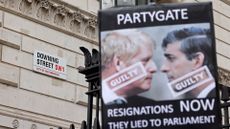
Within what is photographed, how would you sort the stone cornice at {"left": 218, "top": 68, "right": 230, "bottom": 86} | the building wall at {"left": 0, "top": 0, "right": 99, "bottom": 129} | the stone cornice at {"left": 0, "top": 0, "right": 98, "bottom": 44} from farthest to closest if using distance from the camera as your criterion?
the stone cornice at {"left": 218, "top": 68, "right": 230, "bottom": 86} → the stone cornice at {"left": 0, "top": 0, "right": 98, "bottom": 44} → the building wall at {"left": 0, "top": 0, "right": 99, "bottom": 129}

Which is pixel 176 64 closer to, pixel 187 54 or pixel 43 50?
pixel 187 54

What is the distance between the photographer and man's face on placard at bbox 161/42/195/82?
6039 mm

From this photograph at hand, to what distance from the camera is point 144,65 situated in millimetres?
6086

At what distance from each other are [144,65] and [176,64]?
313 mm

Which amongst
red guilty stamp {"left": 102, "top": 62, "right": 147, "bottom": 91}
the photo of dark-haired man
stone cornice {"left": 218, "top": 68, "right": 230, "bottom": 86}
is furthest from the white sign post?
the photo of dark-haired man

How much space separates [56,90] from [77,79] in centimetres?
75

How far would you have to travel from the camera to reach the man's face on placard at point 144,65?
6004 mm

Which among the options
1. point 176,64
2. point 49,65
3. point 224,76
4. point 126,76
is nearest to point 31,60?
point 49,65

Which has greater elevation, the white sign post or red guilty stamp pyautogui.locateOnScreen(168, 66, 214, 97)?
the white sign post

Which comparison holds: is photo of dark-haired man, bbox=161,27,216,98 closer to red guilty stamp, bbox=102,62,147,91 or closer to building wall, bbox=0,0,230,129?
red guilty stamp, bbox=102,62,147,91

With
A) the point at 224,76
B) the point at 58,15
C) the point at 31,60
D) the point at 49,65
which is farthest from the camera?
the point at 224,76

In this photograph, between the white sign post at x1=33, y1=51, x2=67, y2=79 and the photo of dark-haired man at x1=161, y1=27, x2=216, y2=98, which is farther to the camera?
the white sign post at x1=33, y1=51, x2=67, y2=79

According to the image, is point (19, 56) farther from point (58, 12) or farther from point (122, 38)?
point (122, 38)

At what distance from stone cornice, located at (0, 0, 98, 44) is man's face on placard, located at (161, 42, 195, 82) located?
6389mm
